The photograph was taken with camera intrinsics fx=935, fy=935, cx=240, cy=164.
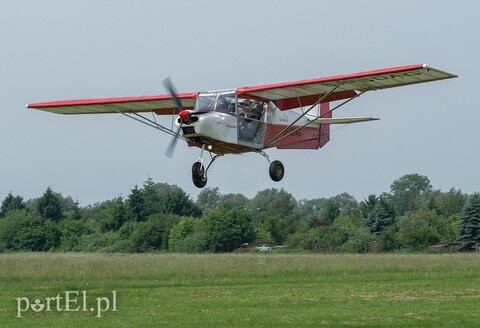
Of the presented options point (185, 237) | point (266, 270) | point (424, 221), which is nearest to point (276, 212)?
point (424, 221)

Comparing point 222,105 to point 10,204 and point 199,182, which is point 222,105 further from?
point 10,204

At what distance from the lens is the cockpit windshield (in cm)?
2702

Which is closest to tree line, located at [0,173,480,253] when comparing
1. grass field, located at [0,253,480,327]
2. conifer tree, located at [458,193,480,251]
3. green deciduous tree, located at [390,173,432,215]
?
conifer tree, located at [458,193,480,251]

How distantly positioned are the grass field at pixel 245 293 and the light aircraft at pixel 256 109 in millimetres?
4052

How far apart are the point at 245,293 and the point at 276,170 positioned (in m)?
4.15

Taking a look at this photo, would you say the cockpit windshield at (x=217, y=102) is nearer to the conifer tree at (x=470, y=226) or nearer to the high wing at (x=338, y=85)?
the high wing at (x=338, y=85)

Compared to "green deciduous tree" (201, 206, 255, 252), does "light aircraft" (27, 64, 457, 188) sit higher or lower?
higher

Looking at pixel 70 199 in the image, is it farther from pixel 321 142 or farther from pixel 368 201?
pixel 321 142

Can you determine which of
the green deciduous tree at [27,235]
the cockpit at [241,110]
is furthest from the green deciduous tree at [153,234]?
the cockpit at [241,110]

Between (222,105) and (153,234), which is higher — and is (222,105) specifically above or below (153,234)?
above

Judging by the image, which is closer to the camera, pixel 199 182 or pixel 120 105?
pixel 199 182

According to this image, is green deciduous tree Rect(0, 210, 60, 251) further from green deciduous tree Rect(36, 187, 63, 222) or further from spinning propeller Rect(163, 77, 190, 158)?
spinning propeller Rect(163, 77, 190, 158)

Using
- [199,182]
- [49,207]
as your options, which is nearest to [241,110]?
[199,182]

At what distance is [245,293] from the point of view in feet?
91.0
